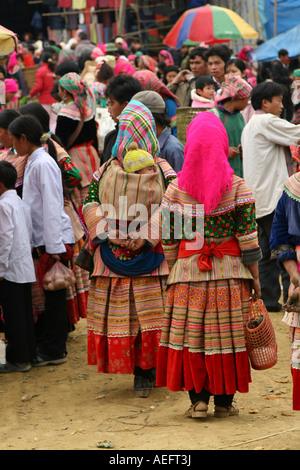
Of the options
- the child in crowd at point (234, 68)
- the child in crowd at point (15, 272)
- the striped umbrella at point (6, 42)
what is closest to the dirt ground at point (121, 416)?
the child in crowd at point (15, 272)

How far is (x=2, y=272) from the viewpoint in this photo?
18.7 feet

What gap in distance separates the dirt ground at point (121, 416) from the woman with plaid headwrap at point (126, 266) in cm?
36

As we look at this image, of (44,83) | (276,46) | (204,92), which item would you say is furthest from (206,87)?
(276,46)

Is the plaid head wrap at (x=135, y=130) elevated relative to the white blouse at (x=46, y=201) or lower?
elevated

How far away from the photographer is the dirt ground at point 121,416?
4145mm

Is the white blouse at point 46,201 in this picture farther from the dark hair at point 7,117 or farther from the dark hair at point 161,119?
the dark hair at point 161,119

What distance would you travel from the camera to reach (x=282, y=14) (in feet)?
73.1

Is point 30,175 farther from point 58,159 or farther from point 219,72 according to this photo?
point 219,72

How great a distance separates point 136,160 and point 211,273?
1.05m

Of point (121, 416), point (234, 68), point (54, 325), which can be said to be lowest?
point (121, 416)

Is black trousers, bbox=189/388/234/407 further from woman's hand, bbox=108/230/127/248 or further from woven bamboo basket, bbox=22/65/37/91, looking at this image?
woven bamboo basket, bbox=22/65/37/91

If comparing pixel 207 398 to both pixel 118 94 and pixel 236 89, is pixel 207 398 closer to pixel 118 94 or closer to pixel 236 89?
pixel 118 94

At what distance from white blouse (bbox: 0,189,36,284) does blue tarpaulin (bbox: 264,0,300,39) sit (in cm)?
1737

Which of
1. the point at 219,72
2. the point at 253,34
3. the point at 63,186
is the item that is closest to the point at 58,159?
the point at 63,186
